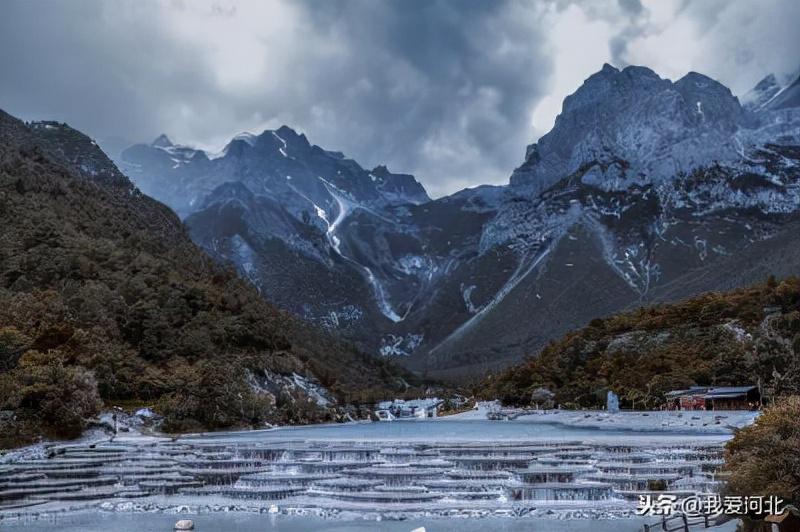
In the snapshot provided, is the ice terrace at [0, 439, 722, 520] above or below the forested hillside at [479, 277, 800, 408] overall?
below

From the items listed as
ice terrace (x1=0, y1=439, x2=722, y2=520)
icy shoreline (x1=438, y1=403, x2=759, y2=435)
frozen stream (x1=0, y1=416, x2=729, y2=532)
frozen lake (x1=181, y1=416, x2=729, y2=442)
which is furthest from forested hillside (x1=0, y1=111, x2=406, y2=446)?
icy shoreline (x1=438, y1=403, x2=759, y2=435)

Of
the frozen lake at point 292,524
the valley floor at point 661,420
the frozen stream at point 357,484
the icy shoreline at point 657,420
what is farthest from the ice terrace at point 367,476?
the valley floor at point 661,420

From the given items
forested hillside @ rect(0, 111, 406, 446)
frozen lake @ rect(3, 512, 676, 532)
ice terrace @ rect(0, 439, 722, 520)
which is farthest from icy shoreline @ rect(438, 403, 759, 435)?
frozen lake @ rect(3, 512, 676, 532)

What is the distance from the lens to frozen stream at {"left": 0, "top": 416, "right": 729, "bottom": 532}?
2823cm

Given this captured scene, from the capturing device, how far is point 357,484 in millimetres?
34188

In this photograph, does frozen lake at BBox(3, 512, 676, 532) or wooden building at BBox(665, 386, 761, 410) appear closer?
frozen lake at BBox(3, 512, 676, 532)

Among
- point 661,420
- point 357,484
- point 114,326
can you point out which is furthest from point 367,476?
point 114,326

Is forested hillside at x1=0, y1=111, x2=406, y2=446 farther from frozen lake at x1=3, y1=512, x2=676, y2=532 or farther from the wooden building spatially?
the wooden building

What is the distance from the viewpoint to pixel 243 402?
7462cm

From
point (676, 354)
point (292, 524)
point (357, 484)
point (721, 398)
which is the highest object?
point (676, 354)

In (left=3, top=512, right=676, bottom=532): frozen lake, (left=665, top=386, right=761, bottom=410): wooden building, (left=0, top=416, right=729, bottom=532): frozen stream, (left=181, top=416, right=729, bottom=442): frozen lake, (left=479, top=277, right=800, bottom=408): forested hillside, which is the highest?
(left=479, top=277, right=800, bottom=408): forested hillside

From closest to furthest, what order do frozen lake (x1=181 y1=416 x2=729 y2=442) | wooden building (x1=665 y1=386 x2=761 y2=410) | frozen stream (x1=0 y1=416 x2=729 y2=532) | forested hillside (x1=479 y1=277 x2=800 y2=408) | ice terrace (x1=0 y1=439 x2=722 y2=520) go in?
frozen stream (x1=0 y1=416 x2=729 y2=532), ice terrace (x1=0 y1=439 x2=722 y2=520), frozen lake (x1=181 y1=416 x2=729 y2=442), wooden building (x1=665 y1=386 x2=761 y2=410), forested hillside (x1=479 y1=277 x2=800 y2=408)

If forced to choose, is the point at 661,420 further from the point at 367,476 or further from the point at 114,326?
the point at 114,326

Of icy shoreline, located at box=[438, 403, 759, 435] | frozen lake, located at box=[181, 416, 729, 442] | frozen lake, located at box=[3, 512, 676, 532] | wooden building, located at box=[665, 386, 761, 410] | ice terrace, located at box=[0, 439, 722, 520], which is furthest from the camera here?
wooden building, located at box=[665, 386, 761, 410]
